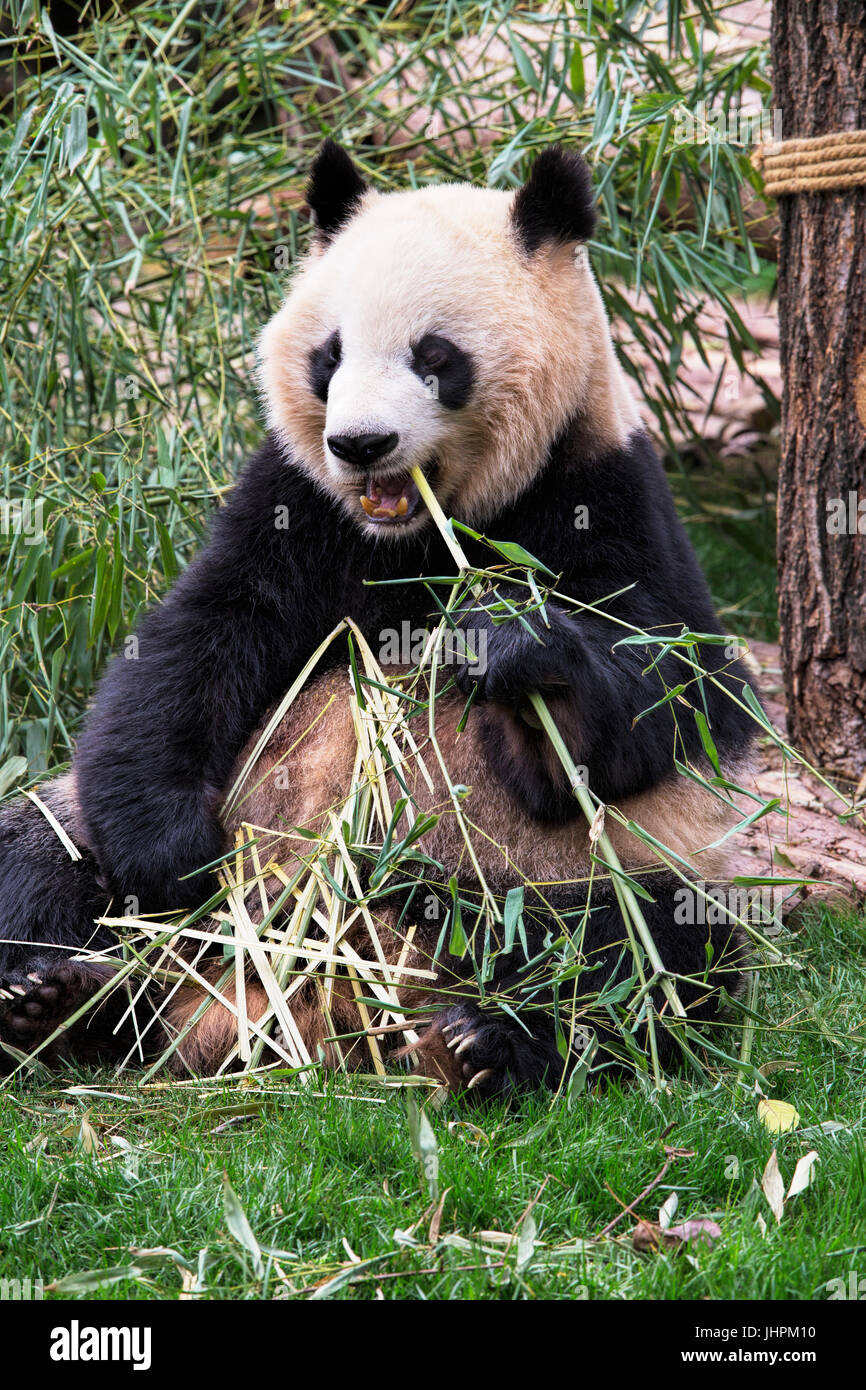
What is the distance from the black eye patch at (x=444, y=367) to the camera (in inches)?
122

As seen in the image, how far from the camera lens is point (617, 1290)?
2150 mm

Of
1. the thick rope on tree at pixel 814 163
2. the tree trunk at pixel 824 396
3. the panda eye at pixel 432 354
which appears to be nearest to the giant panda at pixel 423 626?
the panda eye at pixel 432 354

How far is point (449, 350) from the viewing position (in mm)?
3113

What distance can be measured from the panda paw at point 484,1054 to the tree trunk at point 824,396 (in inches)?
79.7

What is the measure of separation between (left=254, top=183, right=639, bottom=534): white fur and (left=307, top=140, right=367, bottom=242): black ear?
4.5 inches

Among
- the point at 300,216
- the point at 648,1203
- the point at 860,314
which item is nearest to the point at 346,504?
the point at 648,1203

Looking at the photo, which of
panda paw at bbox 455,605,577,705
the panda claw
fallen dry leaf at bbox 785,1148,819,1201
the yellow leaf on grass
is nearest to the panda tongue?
panda paw at bbox 455,605,577,705

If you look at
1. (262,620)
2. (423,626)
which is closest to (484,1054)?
(423,626)

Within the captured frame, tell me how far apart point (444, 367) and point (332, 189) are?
69 cm

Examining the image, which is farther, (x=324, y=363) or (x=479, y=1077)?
(x=324, y=363)

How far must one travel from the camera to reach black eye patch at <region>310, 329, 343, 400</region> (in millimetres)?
3170

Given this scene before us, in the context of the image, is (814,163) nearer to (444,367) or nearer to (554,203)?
(554,203)

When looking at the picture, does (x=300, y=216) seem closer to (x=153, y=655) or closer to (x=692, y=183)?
(x=692, y=183)
